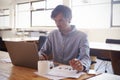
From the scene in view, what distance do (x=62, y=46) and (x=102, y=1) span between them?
3.74 meters

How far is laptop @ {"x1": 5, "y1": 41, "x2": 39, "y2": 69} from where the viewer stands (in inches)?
51.6

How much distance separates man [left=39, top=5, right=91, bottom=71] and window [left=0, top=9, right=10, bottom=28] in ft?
22.7

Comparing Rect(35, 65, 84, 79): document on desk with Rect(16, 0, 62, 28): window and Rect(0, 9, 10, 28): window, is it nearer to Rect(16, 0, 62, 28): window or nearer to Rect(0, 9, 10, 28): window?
Rect(16, 0, 62, 28): window

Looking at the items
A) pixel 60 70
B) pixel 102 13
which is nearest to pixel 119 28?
pixel 102 13

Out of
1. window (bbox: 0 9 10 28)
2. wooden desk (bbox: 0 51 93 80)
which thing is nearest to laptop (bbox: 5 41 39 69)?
wooden desk (bbox: 0 51 93 80)

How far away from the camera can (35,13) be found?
7160 millimetres

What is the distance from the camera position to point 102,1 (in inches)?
202

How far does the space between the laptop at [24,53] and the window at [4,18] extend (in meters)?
7.14

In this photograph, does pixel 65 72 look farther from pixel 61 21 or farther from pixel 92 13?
pixel 92 13

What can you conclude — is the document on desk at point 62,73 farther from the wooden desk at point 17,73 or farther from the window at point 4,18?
the window at point 4,18

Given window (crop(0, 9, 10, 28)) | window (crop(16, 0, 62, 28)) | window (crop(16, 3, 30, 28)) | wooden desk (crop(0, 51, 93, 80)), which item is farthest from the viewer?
window (crop(0, 9, 10, 28))

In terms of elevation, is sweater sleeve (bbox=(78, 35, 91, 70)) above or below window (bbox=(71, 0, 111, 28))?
below

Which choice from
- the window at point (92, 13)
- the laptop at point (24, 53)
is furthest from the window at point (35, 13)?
the laptop at point (24, 53)

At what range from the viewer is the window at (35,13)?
6627 mm
